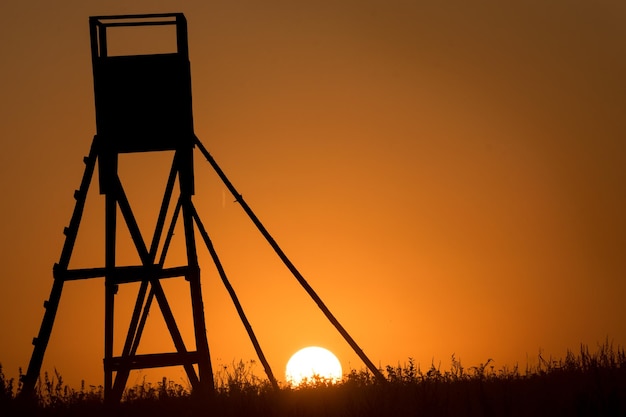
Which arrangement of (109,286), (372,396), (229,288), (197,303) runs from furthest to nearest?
(229,288) → (109,286) → (197,303) → (372,396)

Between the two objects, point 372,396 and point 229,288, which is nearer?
point 372,396

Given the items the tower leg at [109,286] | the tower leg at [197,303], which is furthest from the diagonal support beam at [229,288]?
the tower leg at [109,286]

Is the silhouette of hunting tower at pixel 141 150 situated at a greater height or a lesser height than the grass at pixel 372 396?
greater

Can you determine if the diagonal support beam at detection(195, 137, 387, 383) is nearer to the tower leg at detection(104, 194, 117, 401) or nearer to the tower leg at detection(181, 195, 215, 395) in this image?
the tower leg at detection(181, 195, 215, 395)

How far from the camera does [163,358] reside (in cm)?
1403

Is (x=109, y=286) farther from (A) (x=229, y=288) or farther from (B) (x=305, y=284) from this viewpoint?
(B) (x=305, y=284)

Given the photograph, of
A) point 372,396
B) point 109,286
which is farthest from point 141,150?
point 372,396

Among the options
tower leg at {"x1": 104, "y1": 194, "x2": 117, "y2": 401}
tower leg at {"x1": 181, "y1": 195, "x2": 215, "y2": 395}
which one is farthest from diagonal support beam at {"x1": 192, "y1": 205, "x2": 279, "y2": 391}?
tower leg at {"x1": 104, "y1": 194, "x2": 117, "y2": 401}

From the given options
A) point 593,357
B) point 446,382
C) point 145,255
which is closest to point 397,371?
point 446,382

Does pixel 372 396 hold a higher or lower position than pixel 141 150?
lower

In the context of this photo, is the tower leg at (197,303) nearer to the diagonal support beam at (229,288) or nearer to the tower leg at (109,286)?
the diagonal support beam at (229,288)

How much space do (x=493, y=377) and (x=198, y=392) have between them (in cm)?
401

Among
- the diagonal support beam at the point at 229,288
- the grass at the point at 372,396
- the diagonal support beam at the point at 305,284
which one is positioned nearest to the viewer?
the grass at the point at 372,396

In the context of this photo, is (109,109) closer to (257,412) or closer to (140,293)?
(140,293)
